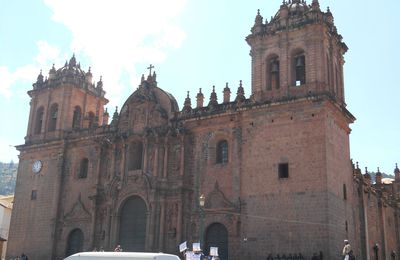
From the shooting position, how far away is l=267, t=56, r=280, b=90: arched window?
29328 mm

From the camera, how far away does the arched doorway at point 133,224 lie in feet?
101

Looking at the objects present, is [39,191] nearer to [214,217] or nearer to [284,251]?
[214,217]

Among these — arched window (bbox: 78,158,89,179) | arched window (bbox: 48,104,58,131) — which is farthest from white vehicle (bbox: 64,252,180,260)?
arched window (bbox: 48,104,58,131)

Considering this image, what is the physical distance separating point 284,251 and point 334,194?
12.7ft

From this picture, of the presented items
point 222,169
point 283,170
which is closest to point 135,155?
point 222,169

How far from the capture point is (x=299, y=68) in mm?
29109

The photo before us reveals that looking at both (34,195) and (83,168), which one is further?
(34,195)

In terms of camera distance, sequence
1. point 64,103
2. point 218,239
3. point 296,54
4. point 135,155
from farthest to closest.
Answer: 1. point 64,103
2. point 135,155
3. point 296,54
4. point 218,239

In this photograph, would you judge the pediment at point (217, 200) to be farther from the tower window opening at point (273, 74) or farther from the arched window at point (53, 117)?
the arched window at point (53, 117)

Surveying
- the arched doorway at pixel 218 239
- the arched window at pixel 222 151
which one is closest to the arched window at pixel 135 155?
the arched window at pixel 222 151

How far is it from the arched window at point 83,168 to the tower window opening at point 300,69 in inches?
618

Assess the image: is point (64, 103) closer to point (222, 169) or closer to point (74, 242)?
point (74, 242)

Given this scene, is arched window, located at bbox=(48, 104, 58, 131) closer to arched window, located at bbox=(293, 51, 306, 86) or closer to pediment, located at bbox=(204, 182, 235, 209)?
pediment, located at bbox=(204, 182, 235, 209)

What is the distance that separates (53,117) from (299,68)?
62.5 feet
